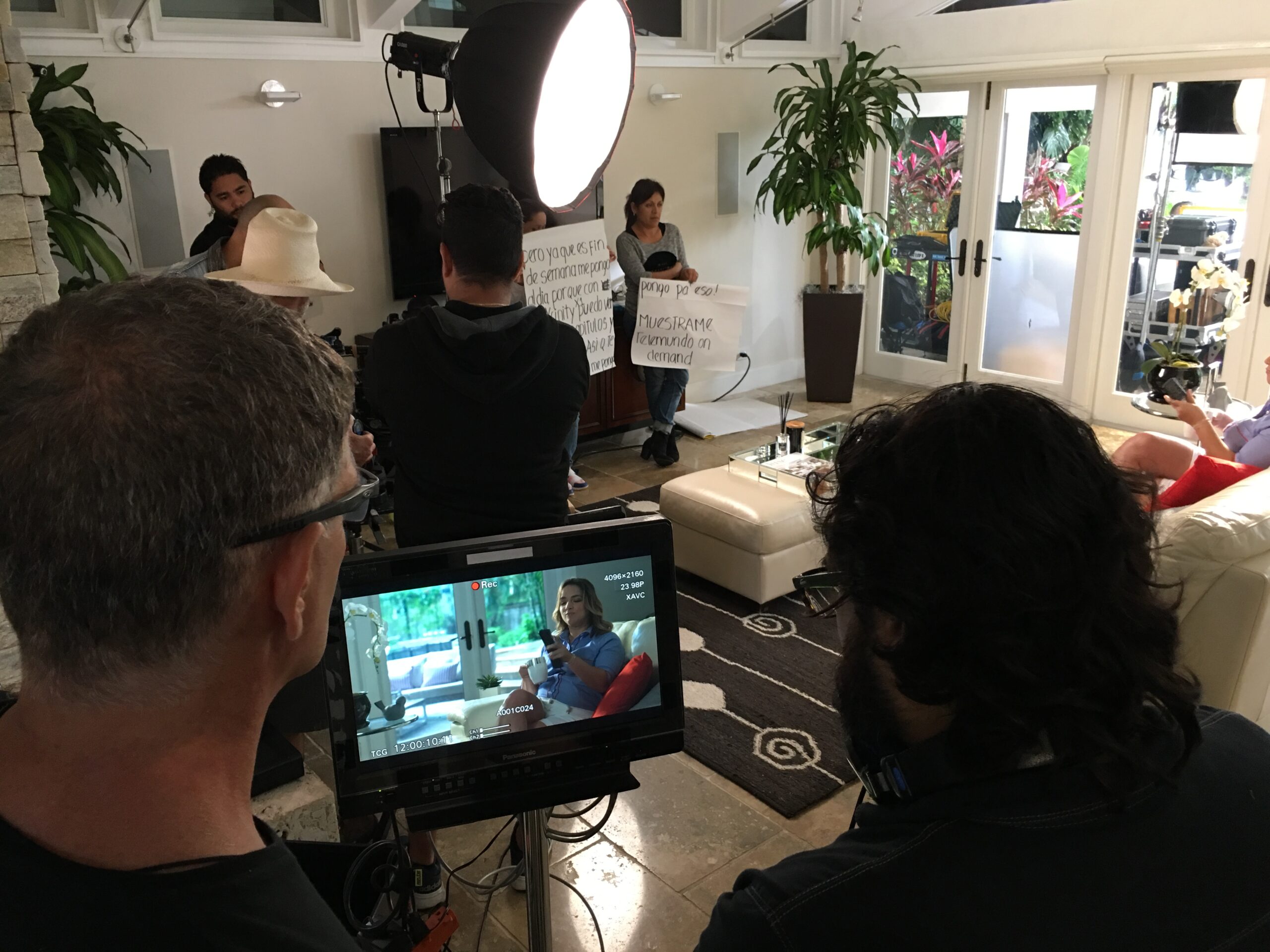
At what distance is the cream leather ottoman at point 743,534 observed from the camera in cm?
370

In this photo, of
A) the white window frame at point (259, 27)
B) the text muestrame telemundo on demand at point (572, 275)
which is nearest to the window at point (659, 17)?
the white window frame at point (259, 27)

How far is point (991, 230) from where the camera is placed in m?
6.29

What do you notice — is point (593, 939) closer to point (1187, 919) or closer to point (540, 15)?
point (1187, 919)

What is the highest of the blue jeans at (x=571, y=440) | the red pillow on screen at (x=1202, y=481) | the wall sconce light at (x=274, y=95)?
the wall sconce light at (x=274, y=95)

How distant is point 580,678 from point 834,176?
5.15 metres

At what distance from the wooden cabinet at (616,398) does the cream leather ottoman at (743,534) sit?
156 centimetres

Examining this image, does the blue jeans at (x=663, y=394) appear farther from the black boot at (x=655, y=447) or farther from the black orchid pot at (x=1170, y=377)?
the black orchid pot at (x=1170, y=377)

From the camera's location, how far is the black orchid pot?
386 cm

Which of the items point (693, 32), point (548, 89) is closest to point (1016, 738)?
point (548, 89)

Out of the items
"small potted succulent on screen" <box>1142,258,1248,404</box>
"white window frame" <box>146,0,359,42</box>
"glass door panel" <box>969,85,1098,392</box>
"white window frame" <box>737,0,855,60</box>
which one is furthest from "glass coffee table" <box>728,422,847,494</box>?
"white window frame" <box>737,0,855,60</box>

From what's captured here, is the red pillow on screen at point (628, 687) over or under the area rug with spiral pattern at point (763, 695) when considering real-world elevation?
over

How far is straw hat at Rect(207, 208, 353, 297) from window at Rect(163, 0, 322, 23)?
219 centimetres

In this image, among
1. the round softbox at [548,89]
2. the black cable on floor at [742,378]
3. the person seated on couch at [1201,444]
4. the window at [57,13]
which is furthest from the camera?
the black cable on floor at [742,378]

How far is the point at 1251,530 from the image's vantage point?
96.0 inches
